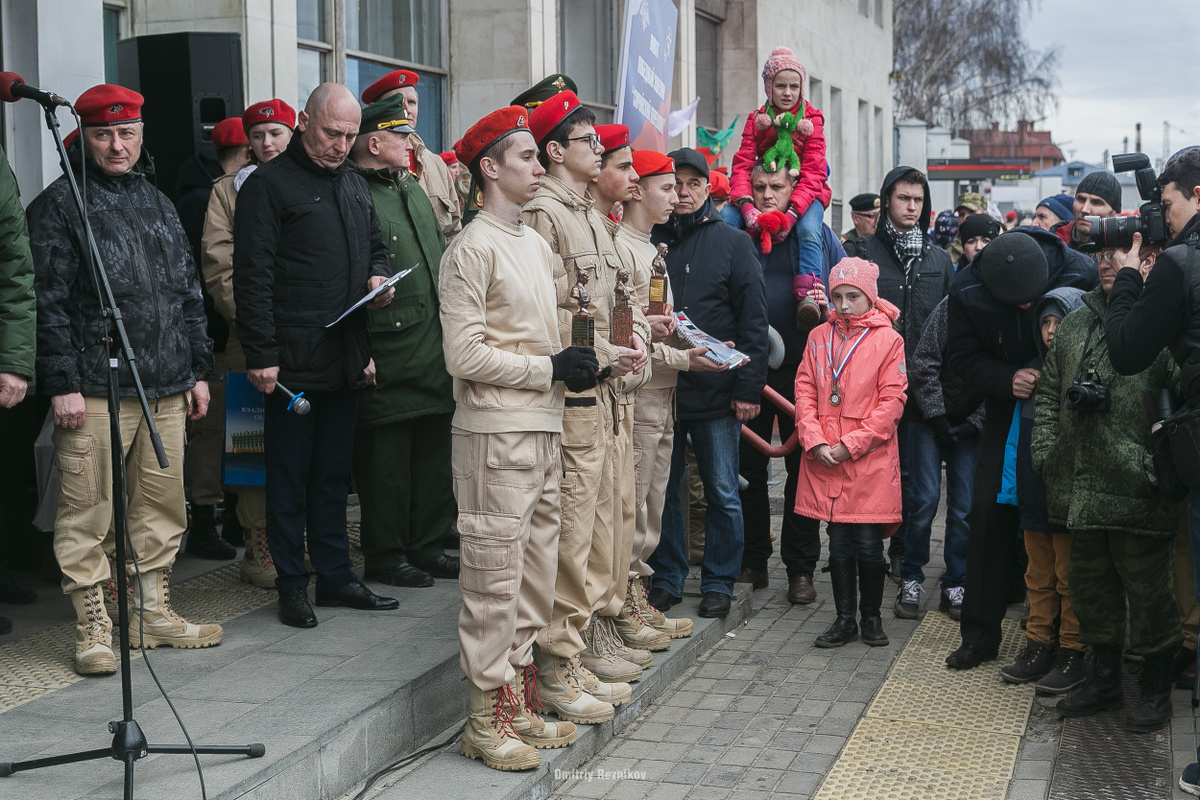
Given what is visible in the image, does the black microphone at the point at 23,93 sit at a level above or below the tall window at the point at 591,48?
below

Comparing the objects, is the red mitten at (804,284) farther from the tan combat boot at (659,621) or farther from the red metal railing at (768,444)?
the tan combat boot at (659,621)

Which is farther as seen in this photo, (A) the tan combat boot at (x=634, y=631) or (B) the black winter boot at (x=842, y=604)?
(B) the black winter boot at (x=842, y=604)

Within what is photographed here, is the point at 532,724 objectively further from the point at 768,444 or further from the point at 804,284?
the point at 804,284

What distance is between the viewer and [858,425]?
6.43 metres

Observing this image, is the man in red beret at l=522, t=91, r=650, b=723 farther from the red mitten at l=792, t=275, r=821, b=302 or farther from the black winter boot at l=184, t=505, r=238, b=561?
the black winter boot at l=184, t=505, r=238, b=561

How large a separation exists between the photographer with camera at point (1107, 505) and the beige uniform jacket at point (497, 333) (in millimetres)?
2174

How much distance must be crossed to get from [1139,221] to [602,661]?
2688 mm

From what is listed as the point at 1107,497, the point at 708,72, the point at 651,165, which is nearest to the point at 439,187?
the point at 651,165

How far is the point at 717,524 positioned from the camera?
6.66 meters

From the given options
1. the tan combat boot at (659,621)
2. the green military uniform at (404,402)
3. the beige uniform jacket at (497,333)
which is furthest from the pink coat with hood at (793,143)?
the beige uniform jacket at (497,333)

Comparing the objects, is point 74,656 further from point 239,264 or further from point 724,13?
point 724,13

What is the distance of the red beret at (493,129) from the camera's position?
4.57 m

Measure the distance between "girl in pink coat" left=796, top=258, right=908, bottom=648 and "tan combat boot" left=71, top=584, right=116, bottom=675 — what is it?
3.25m

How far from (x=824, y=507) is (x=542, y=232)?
7.29 ft
